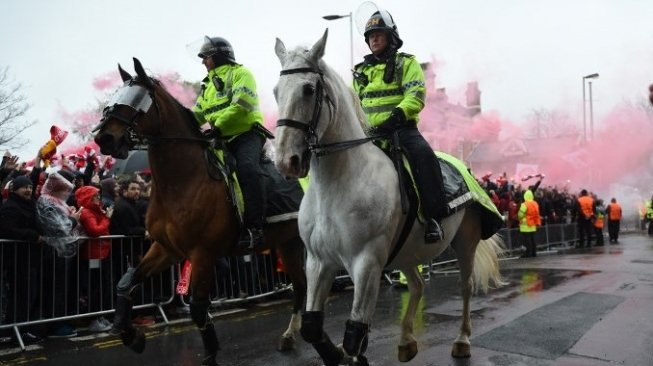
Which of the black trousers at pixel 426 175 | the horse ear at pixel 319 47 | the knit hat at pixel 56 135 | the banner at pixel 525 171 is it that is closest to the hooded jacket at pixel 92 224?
the knit hat at pixel 56 135

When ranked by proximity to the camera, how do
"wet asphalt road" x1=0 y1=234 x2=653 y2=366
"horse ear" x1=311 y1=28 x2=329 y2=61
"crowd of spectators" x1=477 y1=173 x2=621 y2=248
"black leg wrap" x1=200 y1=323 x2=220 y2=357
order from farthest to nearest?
1. "crowd of spectators" x1=477 y1=173 x2=621 y2=248
2. "wet asphalt road" x1=0 y1=234 x2=653 y2=366
3. "black leg wrap" x1=200 y1=323 x2=220 y2=357
4. "horse ear" x1=311 y1=28 x2=329 y2=61

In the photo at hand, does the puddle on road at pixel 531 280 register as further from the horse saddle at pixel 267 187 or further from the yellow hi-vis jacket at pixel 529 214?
the yellow hi-vis jacket at pixel 529 214

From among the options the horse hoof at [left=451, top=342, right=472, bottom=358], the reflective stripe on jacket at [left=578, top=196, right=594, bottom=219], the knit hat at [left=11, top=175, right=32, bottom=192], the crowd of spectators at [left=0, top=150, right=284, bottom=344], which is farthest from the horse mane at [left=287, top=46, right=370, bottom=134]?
the reflective stripe on jacket at [left=578, top=196, right=594, bottom=219]

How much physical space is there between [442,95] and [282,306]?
31382mm

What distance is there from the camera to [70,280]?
305 inches

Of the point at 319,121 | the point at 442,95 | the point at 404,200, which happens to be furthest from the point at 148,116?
the point at 442,95

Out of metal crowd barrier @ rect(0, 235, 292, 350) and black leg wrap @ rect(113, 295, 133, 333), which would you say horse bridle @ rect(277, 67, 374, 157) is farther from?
metal crowd barrier @ rect(0, 235, 292, 350)

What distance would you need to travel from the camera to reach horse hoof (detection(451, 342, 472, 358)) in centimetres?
543

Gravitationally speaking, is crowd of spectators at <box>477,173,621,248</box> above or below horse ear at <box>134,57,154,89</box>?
below

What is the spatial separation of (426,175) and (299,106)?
4.68 feet

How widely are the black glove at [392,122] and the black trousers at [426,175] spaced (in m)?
0.23

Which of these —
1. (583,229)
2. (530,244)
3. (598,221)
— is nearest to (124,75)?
(530,244)

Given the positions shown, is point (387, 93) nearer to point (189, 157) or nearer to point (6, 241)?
point (189, 157)

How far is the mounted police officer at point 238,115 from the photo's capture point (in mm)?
5793
